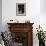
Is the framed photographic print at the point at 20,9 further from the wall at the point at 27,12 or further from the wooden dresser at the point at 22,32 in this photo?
the wooden dresser at the point at 22,32

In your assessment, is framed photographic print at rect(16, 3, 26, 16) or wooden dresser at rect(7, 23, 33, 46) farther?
framed photographic print at rect(16, 3, 26, 16)

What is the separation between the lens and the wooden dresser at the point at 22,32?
5414 mm

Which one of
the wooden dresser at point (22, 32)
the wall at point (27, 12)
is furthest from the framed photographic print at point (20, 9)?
the wooden dresser at point (22, 32)

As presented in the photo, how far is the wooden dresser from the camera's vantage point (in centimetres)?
541

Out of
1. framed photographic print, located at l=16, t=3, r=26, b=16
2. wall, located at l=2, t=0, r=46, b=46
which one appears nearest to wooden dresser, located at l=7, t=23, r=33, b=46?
wall, located at l=2, t=0, r=46, b=46

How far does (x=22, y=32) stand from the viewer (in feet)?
18.0

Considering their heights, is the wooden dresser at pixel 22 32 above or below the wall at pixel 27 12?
below

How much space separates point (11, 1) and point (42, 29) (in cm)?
163

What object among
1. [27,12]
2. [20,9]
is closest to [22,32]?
[27,12]

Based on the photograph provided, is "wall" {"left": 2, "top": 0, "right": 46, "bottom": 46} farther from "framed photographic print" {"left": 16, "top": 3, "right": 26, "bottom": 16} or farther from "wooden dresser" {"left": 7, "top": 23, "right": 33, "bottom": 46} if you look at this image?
"wooden dresser" {"left": 7, "top": 23, "right": 33, "bottom": 46}

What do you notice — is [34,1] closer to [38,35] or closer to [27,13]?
[27,13]

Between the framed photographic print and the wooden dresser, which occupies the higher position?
the framed photographic print

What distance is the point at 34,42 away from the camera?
564 cm

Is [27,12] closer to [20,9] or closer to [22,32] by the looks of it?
[20,9]
